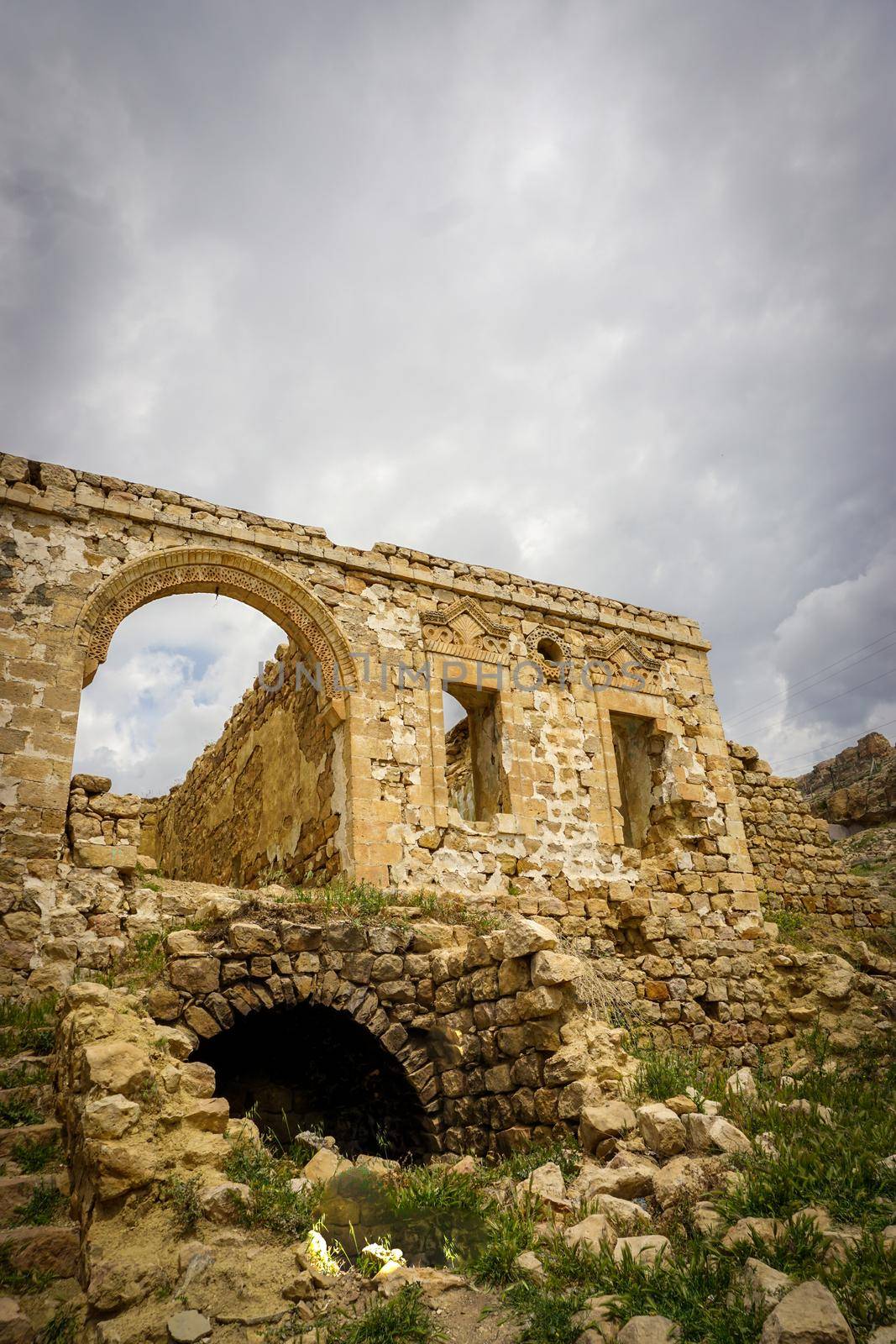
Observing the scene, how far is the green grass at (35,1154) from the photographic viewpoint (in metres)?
4.95

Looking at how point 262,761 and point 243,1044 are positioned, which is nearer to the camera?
point 243,1044

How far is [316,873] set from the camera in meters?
10.5

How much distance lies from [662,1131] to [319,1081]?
3475 mm

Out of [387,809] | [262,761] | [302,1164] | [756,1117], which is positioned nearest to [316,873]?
[387,809]

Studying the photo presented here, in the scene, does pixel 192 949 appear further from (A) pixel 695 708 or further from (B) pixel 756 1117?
(A) pixel 695 708

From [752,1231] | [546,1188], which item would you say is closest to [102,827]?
[546,1188]

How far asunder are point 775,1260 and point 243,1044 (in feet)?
16.1

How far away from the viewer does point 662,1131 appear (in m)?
5.21

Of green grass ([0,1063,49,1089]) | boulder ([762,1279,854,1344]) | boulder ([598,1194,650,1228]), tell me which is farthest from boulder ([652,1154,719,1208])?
green grass ([0,1063,49,1089])

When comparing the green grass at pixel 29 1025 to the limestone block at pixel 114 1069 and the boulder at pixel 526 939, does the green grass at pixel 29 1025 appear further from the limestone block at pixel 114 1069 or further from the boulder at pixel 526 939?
the boulder at pixel 526 939

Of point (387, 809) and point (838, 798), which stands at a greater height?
point (838, 798)

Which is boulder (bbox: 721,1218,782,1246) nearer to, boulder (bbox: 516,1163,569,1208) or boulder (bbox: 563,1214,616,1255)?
boulder (bbox: 563,1214,616,1255)

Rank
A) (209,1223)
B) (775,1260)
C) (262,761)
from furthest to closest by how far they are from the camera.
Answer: (262,761)
(209,1223)
(775,1260)

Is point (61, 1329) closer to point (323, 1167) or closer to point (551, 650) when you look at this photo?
point (323, 1167)
